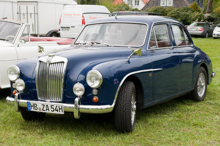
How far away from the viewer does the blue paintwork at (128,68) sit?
465 centimetres

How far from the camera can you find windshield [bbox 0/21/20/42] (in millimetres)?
7723

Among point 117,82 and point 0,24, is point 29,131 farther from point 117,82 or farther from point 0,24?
point 0,24

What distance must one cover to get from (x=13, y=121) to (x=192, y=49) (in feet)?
12.1

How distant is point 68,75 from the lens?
4.74 meters

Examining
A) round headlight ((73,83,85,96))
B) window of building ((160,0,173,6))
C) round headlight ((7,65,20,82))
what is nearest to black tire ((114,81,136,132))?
round headlight ((73,83,85,96))

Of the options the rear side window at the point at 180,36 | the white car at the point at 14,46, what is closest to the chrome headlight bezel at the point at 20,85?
the white car at the point at 14,46

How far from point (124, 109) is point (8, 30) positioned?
4.32 metres

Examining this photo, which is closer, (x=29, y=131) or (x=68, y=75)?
(x=68, y=75)

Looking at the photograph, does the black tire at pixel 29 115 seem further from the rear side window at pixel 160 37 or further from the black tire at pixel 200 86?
the black tire at pixel 200 86

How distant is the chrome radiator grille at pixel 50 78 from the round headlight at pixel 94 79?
1.31 ft

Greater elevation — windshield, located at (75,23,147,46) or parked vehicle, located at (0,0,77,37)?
parked vehicle, located at (0,0,77,37)

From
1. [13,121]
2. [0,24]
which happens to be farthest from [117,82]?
[0,24]

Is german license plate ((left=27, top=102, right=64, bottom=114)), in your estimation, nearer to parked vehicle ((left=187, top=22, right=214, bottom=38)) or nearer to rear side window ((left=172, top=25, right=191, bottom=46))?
rear side window ((left=172, top=25, right=191, bottom=46))

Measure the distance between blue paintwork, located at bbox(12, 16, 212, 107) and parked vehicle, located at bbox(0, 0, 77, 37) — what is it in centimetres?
1311
